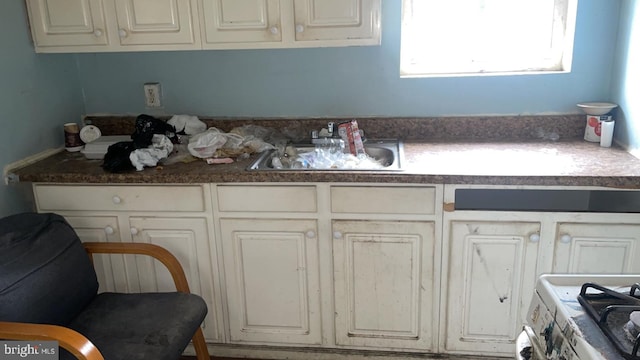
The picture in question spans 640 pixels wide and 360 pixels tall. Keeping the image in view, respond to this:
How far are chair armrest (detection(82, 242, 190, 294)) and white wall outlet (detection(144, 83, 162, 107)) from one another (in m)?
0.81

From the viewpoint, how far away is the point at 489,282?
197cm

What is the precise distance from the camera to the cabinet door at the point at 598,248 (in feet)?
6.09

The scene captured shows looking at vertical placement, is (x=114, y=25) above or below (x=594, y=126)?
above

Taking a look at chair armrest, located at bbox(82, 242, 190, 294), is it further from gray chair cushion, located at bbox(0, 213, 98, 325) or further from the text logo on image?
the text logo on image

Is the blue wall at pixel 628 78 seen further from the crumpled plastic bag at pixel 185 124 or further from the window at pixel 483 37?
the crumpled plastic bag at pixel 185 124

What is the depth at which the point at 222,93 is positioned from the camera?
2455 millimetres

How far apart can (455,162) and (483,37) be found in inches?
28.4

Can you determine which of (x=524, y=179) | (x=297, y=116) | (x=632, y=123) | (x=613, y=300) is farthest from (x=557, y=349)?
(x=297, y=116)

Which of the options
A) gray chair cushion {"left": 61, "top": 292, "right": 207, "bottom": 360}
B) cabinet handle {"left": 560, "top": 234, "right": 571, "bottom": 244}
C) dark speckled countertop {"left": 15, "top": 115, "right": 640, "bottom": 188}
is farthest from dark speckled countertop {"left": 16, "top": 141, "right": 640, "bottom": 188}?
gray chair cushion {"left": 61, "top": 292, "right": 207, "bottom": 360}

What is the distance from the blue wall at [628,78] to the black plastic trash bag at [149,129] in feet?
6.28

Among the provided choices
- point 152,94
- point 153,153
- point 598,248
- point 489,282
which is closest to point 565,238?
point 598,248

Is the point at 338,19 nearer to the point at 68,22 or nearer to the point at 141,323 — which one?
the point at 68,22

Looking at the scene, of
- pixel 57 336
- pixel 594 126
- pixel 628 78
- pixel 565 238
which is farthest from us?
pixel 594 126

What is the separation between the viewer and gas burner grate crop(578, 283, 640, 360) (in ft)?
2.74
